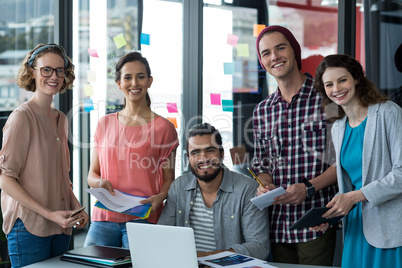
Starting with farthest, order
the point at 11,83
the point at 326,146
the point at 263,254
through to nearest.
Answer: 1. the point at 11,83
2. the point at 326,146
3. the point at 263,254

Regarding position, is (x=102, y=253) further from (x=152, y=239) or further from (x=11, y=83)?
(x=11, y=83)

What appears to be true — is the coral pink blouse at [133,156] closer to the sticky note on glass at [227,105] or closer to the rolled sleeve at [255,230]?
the rolled sleeve at [255,230]

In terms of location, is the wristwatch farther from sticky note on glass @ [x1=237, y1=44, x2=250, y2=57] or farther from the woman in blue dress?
sticky note on glass @ [x1=237, y1=44, x2=250, y2=57]

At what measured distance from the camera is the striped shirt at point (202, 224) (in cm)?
234

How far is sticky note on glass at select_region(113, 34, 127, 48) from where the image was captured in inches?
135

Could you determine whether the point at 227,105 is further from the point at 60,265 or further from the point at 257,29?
the point at 60,265

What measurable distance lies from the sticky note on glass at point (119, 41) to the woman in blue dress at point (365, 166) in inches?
69.0

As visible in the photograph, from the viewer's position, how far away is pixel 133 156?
250 centimetres

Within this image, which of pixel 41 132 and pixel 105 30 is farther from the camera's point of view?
pixel 105 30

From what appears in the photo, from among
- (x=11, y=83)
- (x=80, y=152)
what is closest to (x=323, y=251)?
(x=80, y=152)

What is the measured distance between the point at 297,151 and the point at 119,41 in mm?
1738

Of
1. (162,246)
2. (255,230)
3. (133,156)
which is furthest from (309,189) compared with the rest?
(133,156)

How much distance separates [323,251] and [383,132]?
28.0 inches

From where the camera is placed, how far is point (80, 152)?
368cm
